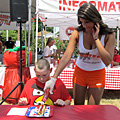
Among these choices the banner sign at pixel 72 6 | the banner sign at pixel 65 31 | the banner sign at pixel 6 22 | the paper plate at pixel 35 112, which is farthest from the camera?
the banner sign at pixel 65 31

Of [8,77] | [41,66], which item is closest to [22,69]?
[8,77]

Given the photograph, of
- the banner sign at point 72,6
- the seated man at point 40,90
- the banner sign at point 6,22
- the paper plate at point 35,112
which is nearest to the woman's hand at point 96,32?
the seated man at point 40,90

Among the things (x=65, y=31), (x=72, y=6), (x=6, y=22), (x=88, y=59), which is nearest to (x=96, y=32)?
(x=88, y=59)

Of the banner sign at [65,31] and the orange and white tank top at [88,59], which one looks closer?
the orange and white tank top at [88,59]

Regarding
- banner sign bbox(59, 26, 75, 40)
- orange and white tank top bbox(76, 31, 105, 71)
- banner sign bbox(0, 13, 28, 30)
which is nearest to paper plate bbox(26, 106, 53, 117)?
orange and white tank top bbox(76, 31, 105, 71)

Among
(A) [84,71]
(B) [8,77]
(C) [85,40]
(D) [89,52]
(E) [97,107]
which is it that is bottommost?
(B) [8,77]

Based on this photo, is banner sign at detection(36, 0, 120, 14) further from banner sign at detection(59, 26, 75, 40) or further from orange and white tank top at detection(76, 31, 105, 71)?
banner sign at detection(59, 26, 75, 40)

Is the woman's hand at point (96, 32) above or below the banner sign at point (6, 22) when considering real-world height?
below

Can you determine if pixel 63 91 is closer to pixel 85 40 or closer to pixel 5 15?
pixel 85 40

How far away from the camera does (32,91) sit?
66.0 inches

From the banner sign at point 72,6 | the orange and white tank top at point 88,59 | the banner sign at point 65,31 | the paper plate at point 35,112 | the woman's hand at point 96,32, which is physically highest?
the banner sign at point 72,6

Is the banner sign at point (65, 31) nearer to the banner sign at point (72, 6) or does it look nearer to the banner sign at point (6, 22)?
the banner sign at point (6, 22)

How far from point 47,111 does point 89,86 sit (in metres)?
0.60

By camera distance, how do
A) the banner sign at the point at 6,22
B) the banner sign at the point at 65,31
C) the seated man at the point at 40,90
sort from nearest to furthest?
the seated man at the point at 40,90 → the banner sign at the point at 6,22 → the banner sign at the point at 65,31
